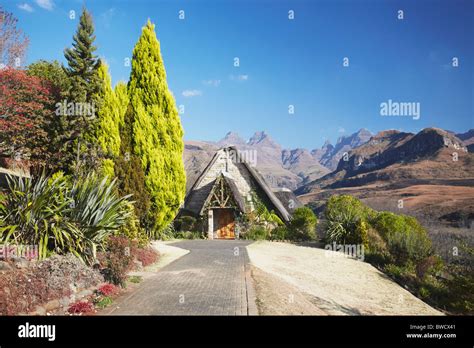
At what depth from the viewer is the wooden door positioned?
921 inches

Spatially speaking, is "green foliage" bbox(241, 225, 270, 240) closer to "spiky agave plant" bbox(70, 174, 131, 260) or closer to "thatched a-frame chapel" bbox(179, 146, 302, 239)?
"thatched a-frame chapel" bbox(179, 146, 302, 239)

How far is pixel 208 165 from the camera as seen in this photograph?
25953 mm

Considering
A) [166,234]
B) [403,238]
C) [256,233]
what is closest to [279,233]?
[256,233]

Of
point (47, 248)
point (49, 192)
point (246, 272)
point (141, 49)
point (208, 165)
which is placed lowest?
point (246, 272)

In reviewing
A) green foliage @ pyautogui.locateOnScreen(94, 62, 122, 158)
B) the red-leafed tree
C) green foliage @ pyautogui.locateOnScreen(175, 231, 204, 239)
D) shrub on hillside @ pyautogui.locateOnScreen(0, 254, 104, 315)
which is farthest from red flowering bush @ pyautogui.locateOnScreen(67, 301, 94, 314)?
green foliage @ pyautogui.locateOnScreen(175, 231, 204, 239)

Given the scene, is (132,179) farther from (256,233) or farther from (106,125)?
(256,233)

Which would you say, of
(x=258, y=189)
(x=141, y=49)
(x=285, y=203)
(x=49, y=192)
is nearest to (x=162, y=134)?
(x=141, y=49)

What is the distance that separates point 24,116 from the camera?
13.9 meters

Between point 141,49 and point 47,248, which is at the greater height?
point 141,49

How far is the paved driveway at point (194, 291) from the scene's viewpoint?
690 cm

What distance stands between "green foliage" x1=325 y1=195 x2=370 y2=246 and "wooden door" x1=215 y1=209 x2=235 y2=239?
6.76 metres

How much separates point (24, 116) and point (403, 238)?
18.4 meters

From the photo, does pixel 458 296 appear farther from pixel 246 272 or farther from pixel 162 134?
pixel 162 134
